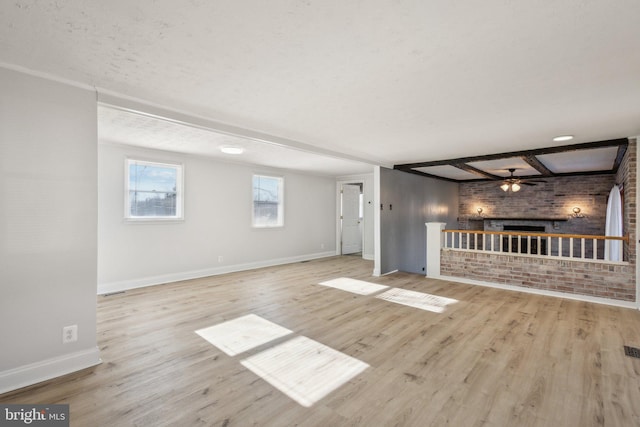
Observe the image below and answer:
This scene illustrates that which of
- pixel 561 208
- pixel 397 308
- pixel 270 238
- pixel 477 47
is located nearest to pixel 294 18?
pixel 477 47

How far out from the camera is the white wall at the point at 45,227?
7.14ft

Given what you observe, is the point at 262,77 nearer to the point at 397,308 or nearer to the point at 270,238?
the point at 397,308

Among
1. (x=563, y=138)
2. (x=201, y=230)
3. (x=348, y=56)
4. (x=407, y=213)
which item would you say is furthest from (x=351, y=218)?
(x=348, y=56)

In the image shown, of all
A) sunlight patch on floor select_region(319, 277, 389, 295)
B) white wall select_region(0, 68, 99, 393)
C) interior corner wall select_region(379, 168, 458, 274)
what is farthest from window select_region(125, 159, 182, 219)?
interior corner wall select_region(379, 168, 458, 274)

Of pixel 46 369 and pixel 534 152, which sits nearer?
pixel 46 369

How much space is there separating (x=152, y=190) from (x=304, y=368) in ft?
14.1

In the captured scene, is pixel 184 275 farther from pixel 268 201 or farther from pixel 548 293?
pixel 548 293

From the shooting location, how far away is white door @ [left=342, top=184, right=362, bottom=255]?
892 centimetres

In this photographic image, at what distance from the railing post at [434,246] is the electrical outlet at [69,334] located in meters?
5.37

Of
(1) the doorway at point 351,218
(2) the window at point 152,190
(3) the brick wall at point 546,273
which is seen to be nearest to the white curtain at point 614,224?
(3) the brick wall at point 546,273

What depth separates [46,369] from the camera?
7.58 feet

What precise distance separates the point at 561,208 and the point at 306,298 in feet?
24.3

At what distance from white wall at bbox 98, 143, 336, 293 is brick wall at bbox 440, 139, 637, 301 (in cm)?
362

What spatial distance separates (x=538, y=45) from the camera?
1.85 m
